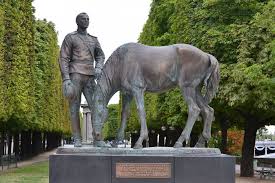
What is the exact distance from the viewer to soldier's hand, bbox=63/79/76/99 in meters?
12.8

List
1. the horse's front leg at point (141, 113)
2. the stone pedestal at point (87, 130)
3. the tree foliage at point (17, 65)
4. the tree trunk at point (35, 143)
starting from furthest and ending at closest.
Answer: the tree trunk at point (35, 143) → the tree foliage at point (17, 65) → the stone pedestal at point (87, 130) → the horse's front leg at point (141, 113)

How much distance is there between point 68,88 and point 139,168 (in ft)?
8.34

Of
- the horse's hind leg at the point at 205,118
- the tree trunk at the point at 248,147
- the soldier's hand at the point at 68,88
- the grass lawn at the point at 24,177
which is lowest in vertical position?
the grass lawn at the point at 24,177

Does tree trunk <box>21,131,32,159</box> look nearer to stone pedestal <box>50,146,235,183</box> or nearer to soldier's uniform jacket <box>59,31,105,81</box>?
soldier's uniform jacket <box>59,31,105,81</box>

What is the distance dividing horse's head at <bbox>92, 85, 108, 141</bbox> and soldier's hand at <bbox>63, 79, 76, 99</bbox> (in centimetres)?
60

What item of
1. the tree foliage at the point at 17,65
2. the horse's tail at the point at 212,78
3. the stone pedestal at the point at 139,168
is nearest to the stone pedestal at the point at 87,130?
the tree foliage at the point at 17,65

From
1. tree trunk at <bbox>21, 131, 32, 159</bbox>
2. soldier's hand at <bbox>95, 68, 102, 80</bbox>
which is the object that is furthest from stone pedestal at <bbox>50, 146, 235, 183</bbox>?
tree trunk at <bbox>21, 131, 32, 159</bbox>

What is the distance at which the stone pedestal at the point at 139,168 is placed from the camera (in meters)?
11.9

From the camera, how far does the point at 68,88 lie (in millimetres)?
12758

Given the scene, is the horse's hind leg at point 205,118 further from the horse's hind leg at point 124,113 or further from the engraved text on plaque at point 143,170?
the horse's hind leg at point 124,113

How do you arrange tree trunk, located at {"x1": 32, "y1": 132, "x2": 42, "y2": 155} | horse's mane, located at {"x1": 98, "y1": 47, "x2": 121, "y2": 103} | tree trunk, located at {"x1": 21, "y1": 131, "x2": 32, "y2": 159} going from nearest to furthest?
1. horse's mane, located at {"x1": 98, "y1": 47, "x2": 121, "y2": 103}
2. tree trunk, located at {"x1": 21, "y1": 131, "x2": 32, "y2": 159}
3. tree trunk, located at {"x1": 32, "y1": 132, "x2": 42, "y2": 155}

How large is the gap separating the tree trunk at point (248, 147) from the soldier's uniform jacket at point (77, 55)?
1994cm

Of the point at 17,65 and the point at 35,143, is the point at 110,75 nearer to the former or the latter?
the point at 17,65

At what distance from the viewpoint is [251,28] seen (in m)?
26.8
